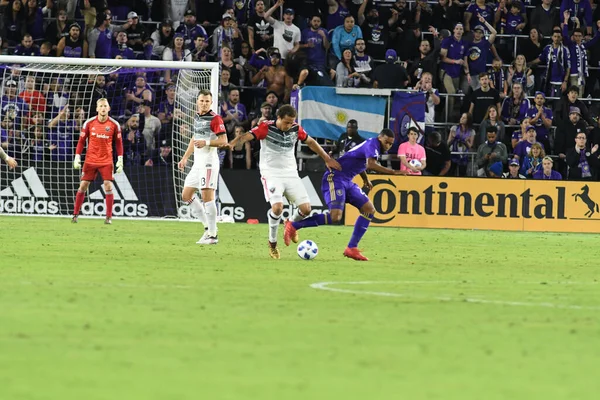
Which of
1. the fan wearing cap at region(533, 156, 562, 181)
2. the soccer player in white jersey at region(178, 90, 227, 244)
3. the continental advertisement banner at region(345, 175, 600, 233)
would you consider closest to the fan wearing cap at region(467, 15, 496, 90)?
the fan wearing cap at region(533, 156, 562, 181)

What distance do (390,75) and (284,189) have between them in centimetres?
1239

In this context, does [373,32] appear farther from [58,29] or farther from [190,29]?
[58,29]

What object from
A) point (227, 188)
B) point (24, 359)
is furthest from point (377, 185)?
point (24, 359)

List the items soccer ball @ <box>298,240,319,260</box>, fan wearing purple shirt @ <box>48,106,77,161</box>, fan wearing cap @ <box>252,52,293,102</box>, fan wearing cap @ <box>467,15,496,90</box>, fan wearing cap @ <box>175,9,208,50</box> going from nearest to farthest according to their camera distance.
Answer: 1. soccer ball @ <box>298,240,319,260</box>
2. fan wearing purple shirt @ <box>48,106,77,161</box>
3. fan wearing cap @ <box>252,52,293,102</box>
4. fan wearing cap @ <box>175,9,208,50</box>
5. fan wearing cap @ <box>467,15,496,90</box>

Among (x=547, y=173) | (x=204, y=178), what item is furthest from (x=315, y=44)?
(x=204, y=178)

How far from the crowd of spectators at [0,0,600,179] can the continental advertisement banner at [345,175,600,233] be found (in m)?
0.62

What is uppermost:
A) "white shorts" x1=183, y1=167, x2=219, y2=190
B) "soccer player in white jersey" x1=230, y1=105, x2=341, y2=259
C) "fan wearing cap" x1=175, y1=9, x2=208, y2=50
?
"fan wearing cap" x1=175, y1=9, x2=208, y2=50

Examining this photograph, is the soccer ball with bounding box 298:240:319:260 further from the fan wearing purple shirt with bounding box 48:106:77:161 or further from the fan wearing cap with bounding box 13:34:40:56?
the fan wearing cap with bounding box 13:34:40:56

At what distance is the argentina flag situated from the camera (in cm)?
2717

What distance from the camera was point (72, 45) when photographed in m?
27.8

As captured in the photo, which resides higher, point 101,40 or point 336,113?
point 101,40

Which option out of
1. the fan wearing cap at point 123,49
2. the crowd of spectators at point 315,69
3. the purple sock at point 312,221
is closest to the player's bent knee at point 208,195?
the purple sock at point 312,221

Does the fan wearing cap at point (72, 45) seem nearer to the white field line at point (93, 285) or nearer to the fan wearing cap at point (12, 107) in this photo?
the fan wearing cap at point (12, 107)

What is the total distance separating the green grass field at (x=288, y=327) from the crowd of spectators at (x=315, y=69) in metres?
11.0
